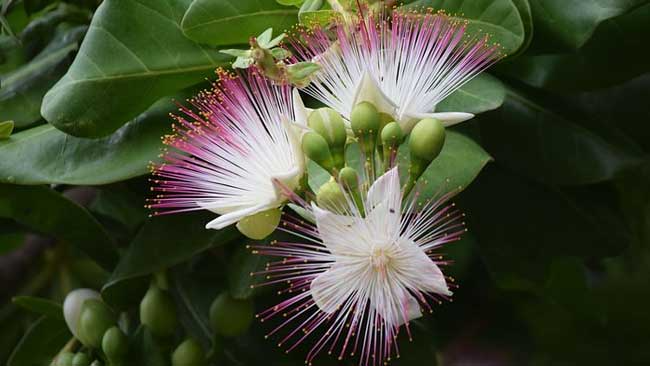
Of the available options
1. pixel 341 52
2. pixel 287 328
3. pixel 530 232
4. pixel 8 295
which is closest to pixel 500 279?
pixel 530 232

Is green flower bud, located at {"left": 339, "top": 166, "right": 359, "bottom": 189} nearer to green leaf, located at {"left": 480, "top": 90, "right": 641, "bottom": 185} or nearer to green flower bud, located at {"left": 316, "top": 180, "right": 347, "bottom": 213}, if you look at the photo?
green flower bud, located at {"left": 316, "top": 180, "right": 347, "bottom": 213}

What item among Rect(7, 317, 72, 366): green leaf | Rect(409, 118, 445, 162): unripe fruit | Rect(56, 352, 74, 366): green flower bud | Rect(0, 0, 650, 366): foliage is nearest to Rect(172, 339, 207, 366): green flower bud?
Rect(0, 0, 650, 366): foliage

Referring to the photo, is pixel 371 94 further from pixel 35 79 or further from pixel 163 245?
pixel 35 79

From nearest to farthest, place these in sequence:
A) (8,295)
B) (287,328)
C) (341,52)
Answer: (341,52) → (287,328) → (8,295)

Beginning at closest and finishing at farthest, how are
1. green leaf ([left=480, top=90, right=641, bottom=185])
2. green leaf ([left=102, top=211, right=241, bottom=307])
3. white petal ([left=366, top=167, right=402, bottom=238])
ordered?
white petal ([left=366, top=167, right=402, bottom=238]), green leaf ([left=102, top=211, right=241, bottom=307]), green leaf ([left=480, top=90, right=641, bottom=185])

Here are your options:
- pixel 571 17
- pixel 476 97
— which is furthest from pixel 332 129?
pixel 571 17

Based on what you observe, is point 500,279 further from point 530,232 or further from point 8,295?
point 8,295
